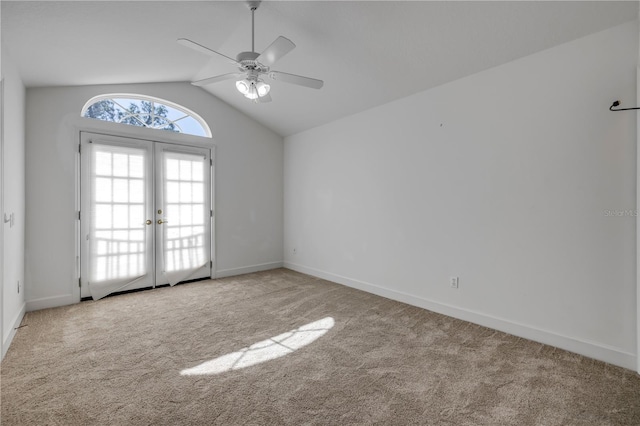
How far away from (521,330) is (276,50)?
10.6 feet

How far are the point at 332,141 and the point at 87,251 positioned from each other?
3.63 m

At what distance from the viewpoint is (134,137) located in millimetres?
4086

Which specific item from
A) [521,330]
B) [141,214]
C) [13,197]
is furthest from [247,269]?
[521,330]

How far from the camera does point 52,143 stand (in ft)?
11.5

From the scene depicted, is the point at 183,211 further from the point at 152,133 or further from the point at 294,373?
the point at 294,373

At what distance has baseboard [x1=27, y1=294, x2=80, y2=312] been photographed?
3383mm

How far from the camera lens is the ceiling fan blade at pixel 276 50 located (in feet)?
7.11

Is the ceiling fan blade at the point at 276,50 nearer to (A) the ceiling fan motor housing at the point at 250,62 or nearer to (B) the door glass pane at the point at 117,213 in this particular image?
(A) the ceiling fan motor housing at the point at 250,62

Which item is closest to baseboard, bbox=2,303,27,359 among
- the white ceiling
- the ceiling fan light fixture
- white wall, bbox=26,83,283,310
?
white wall, bbox=26,83,283,310

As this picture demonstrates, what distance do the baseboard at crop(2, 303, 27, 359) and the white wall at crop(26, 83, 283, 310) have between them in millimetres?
219

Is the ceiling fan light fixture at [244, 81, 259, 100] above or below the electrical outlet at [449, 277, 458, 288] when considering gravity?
above

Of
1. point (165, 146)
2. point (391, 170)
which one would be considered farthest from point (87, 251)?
point (391, 170)

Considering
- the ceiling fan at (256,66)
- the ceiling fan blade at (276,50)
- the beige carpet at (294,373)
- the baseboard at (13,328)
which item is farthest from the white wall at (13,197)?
the ceiling fan blade at (276,50)

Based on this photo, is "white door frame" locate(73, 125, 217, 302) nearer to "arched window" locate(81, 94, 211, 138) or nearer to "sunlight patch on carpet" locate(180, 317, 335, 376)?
"arched window" locate(81, 94, 211, 138)
